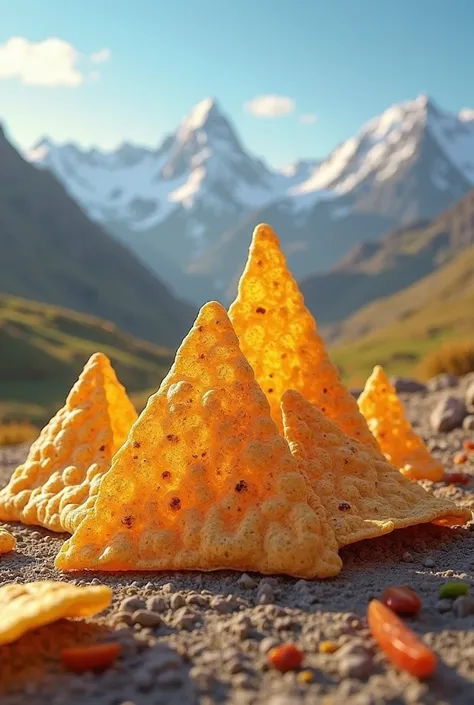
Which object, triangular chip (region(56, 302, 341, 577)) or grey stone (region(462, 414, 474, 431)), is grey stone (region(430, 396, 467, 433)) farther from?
triangular chip (region(56, 302, 341, 577))

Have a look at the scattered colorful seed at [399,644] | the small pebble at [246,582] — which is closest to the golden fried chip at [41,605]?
the small pebble at [246,582]

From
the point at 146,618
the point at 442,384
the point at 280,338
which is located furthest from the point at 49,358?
the point at 146,618

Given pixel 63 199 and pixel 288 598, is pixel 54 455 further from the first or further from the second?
pixel 63 199

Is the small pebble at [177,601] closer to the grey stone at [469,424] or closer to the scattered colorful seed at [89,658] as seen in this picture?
the scattered colorful seed at [89,658]

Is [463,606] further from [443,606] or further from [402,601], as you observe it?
[402,601]

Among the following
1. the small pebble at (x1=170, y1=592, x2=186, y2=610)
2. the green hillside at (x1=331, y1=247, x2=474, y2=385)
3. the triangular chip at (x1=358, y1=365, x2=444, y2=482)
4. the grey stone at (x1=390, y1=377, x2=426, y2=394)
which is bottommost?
the small pebble at (x1=170, y1=592, x2=186, y2=610)

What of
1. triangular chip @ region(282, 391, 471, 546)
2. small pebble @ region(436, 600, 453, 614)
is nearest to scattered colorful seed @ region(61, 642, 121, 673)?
small pebble @ region(436, 600, 453, 614)

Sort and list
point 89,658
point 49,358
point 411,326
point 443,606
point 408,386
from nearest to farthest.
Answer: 1. point 89,658
2. point 443,606
3. point 408,386
4. point 49,358
5. point 411,326
